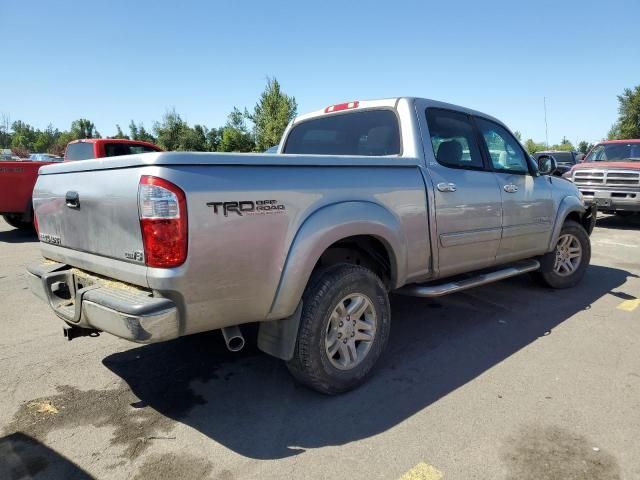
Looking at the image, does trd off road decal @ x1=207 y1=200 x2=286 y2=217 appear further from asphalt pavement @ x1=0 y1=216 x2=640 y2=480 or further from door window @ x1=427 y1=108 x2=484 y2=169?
door window @ x1=427 y1=108 x2=484 y2=169

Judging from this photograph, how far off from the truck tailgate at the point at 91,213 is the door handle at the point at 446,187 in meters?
2.21

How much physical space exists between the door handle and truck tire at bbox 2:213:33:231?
864 cm

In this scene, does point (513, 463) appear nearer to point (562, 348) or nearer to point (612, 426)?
point (612, 426)

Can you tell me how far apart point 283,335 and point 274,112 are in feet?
106

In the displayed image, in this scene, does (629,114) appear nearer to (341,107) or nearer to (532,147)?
(532,147)

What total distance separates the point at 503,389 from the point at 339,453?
130 centimetres

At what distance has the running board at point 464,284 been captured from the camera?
362cm

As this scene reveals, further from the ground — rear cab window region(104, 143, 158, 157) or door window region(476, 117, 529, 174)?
rear cab window region(104, 143, 158, 157)

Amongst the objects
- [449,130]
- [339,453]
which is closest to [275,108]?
[449,130]

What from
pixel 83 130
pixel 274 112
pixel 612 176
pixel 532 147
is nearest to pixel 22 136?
pixel 83 130

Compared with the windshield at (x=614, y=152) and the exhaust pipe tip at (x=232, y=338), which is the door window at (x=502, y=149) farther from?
the windshield at (x=614, y=152)

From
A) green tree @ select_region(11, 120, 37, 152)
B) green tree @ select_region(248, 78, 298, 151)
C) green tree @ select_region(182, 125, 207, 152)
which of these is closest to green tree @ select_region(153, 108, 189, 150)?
green tree @ select_region(182, 125, 207, 152)

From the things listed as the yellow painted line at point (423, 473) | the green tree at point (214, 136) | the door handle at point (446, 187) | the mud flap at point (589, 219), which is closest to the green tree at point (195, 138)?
the green tree at point (214, 136)

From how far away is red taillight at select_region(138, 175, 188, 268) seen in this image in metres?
2.26
